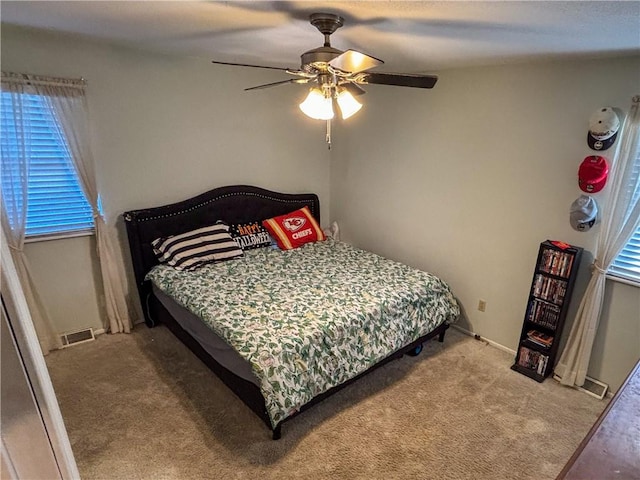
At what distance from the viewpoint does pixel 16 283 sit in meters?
0.62

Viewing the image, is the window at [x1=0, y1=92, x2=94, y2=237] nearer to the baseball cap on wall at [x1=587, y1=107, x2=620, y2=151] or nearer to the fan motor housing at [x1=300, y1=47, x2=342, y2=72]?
the fan motor housing at [x1=300, y1=47, x2=342, y2=72]

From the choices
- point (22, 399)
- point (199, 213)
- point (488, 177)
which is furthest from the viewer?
point (199, 213)

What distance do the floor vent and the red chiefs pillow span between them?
1822mm

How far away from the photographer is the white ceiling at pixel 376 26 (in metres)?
1.50

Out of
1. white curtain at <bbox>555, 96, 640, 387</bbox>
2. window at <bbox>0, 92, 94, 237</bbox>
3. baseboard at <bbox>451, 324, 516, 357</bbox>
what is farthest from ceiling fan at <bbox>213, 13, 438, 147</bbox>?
baseboard at <bbox>451, 324, 516, 357</bbox>

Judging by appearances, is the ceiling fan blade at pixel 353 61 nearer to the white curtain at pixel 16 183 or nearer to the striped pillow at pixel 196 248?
the striped pillow at pixel 196 248

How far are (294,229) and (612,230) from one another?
2588 millimetres

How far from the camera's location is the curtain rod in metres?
2.41

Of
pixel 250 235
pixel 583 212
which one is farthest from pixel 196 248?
pixel 583 212

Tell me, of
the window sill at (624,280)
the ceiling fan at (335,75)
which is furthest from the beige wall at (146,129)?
the window sill at (624,280)

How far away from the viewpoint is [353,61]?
1560 mm

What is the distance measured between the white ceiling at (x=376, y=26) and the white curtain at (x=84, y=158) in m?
0.44

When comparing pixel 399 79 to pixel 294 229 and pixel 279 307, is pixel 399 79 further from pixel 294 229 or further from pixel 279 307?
pixel 294 229

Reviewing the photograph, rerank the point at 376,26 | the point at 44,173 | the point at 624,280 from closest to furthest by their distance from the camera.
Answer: the point at 376,26, the point at 624,280, the point at 44,173
